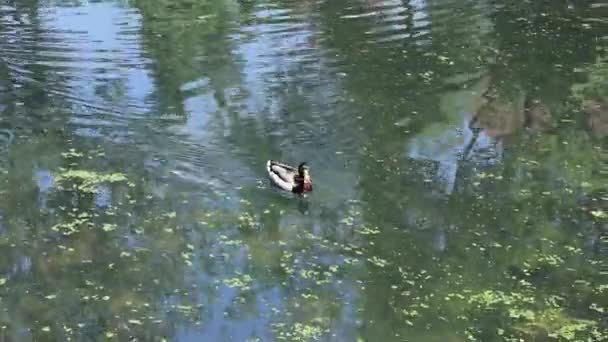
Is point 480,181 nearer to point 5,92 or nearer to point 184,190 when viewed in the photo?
point 184,190

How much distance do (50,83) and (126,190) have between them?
3139mm

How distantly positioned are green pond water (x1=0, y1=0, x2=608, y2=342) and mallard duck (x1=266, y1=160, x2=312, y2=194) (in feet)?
0.40

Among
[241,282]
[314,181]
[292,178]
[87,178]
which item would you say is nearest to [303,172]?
[292,178]

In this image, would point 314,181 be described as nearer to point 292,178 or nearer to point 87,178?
point 292,178

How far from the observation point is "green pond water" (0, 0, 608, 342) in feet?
20.7

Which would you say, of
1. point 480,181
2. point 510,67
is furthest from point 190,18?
point 480,181

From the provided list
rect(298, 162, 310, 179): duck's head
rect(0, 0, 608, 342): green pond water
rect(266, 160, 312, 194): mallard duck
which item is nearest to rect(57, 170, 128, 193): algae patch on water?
rect(0, 0, 608, 342): green pond water

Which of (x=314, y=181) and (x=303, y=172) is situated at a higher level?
(x=303, y=172)

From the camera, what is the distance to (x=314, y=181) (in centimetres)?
809

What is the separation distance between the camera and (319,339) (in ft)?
19.6

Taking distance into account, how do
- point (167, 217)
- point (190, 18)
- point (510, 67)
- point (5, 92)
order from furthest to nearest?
point (190, 18), point (510, 67), point (5, 92), point (167, 217)

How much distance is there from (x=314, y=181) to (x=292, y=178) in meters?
0.36

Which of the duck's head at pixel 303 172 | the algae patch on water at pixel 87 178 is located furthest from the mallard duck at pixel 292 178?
the algae patch on water at pixel 87 178

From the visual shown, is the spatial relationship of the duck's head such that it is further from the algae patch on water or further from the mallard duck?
the algae patch on water
